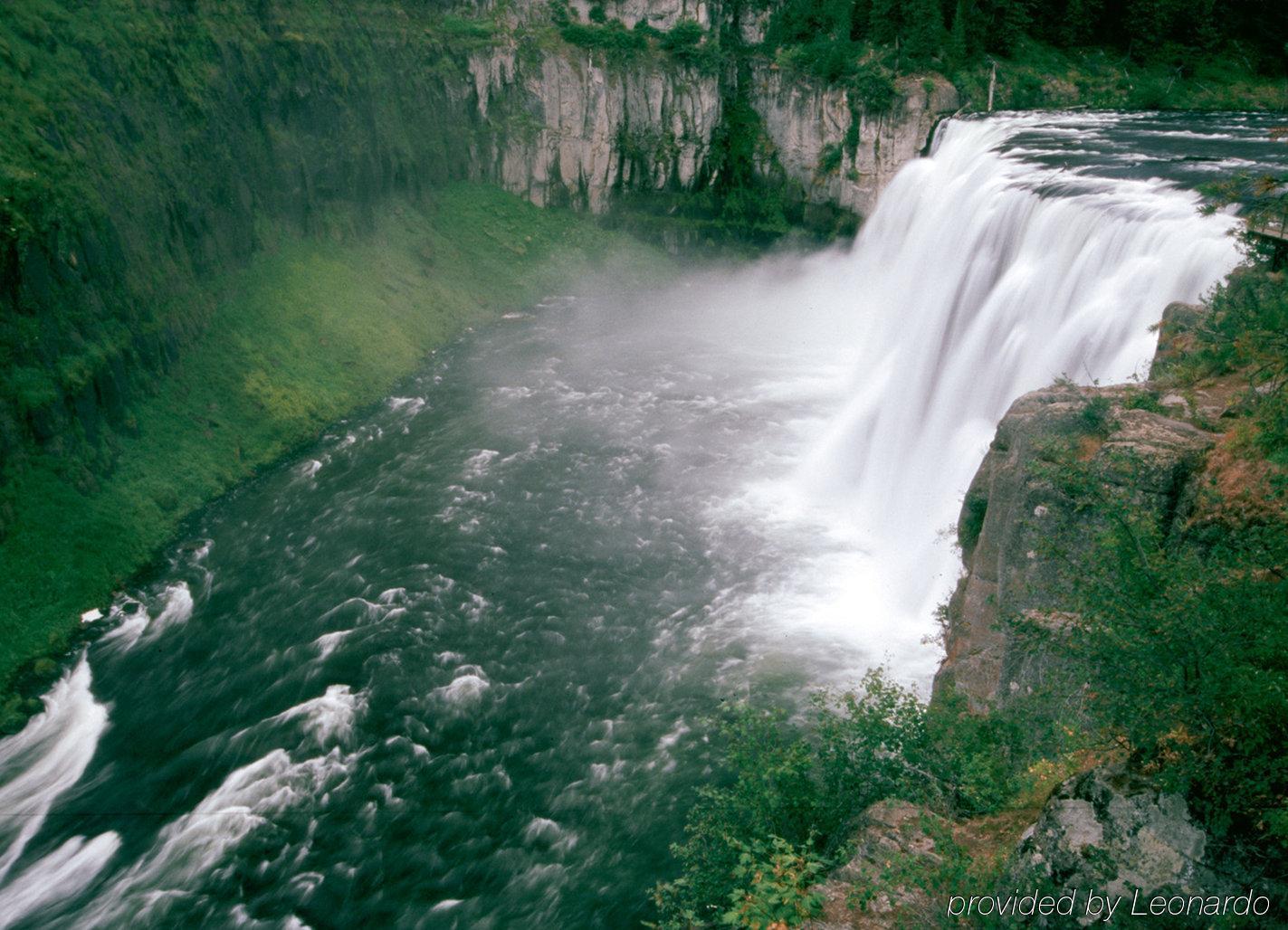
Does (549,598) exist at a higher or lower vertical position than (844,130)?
lower

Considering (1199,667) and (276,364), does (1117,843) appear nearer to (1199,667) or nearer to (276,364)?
(1199,667)

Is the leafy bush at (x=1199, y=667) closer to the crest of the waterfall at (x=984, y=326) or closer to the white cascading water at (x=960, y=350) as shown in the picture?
the crest of the waterfall at (x=984, y=326)

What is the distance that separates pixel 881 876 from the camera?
10180 mm

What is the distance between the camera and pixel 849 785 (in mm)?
12797

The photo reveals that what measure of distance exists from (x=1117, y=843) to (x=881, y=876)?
292 cm

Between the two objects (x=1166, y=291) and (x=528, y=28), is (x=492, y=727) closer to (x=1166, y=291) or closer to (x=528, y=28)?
(x=1166, y=291)

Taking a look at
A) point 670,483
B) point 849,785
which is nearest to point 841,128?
point 670,483

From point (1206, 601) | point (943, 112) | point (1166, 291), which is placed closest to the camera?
point (1206, 601)

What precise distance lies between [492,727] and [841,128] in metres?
37.6

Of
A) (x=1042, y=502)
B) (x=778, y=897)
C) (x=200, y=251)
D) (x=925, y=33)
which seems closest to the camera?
(x=778, y=897)

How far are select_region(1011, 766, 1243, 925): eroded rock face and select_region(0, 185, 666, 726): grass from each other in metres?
22.1

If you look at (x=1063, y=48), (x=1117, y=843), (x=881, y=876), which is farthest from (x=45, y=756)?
(x=1063, y=48)

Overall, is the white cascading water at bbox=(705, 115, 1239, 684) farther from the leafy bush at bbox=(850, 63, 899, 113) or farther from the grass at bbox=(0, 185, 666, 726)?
the grass at bbox=(0, 185, 666, 726)

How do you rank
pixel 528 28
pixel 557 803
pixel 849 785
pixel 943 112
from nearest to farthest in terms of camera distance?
pixel 849 785, pixel 557 803, pixel 943 112, pixel 528 28
